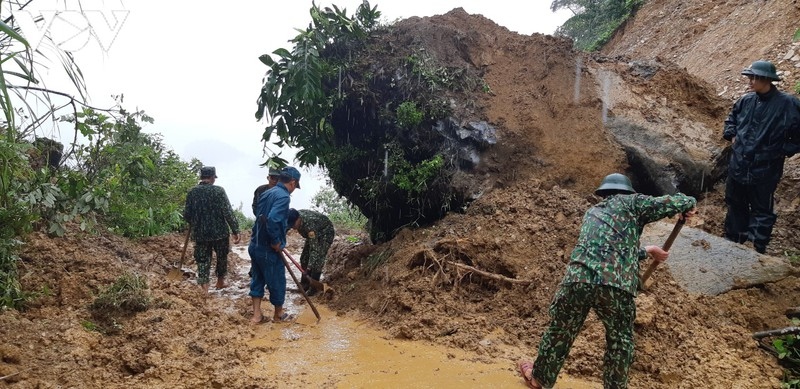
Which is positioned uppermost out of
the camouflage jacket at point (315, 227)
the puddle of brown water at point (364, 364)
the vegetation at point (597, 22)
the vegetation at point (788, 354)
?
the vegetation at point (597, 22)

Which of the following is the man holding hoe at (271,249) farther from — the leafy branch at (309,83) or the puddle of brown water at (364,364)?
the leafy branch at (309,83)

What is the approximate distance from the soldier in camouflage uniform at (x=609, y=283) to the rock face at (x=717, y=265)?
194cm

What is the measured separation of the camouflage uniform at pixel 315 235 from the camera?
7457 millimetres

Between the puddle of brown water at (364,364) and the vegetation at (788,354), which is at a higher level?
→ the vegetation at (788,354)

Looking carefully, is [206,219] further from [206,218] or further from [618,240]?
[618,240]

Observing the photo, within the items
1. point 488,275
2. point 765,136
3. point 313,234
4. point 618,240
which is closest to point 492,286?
point 488,275

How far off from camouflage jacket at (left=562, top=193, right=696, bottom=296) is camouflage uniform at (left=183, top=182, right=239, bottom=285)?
4.84 metres

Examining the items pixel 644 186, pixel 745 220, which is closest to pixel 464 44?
pixel 644 186

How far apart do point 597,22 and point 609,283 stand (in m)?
18.3

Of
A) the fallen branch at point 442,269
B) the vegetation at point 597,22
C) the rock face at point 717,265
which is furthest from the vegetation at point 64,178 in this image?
the vegetation at point 597,22

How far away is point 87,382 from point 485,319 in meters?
3.35

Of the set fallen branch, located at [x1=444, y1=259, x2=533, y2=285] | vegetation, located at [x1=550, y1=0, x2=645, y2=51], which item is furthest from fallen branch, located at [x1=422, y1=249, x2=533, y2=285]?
vegetation, located at [x1=550, y1=0, x2=645, y2=51]

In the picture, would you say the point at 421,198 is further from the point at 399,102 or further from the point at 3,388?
the point at 3,388

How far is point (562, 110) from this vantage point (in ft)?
26.2
